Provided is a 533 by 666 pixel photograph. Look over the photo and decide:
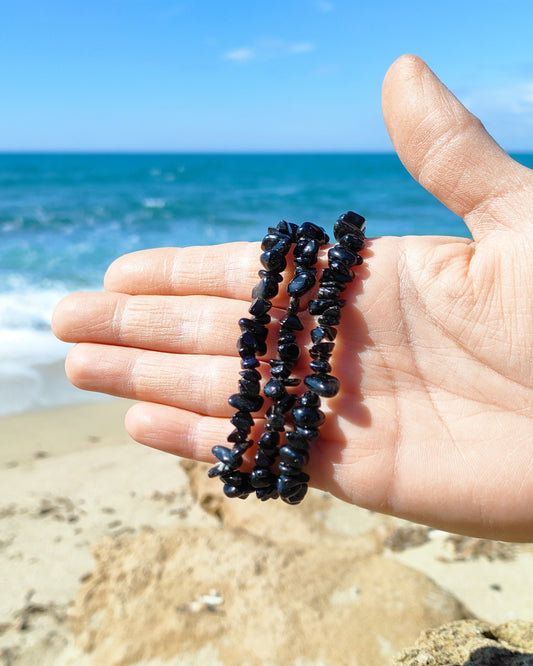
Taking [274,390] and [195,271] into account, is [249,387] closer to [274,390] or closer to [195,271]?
[274,390]

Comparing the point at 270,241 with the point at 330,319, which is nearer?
the point at 330,319

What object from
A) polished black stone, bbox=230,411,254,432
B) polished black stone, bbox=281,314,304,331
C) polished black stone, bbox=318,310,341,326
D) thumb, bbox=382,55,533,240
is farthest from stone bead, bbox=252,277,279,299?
thumb, bbox=382,55,533,240

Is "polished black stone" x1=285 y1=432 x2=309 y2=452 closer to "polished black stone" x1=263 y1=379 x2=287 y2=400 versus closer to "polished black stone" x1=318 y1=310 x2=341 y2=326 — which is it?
"polished black stone" x1=263 y1=379 x2=287 y2=400

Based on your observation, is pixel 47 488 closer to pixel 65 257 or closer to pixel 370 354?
pixel 370 354

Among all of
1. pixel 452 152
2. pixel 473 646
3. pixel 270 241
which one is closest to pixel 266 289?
pixel 270 241

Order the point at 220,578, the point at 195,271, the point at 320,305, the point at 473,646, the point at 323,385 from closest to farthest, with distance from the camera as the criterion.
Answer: the point at 473,646, the point at 323,385, the point at 320,305, the point at 195,271, the point at 220,578

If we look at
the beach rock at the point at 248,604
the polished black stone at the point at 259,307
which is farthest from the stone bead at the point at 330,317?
the beach rock at the point at 248,604

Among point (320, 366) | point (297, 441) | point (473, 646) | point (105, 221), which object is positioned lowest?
point (105, 221)
